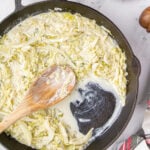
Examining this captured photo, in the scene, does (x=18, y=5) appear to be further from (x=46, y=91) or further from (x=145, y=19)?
(x=145, y=19)

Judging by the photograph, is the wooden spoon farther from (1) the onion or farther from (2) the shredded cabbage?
(1) the onion

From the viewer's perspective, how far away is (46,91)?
156 cm

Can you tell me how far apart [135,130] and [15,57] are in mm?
444

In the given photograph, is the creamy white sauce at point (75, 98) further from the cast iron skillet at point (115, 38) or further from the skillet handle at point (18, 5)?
the skillet handle at point (18, 5)

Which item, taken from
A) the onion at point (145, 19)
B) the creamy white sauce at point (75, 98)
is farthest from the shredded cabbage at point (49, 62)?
the onion at point (145, 19)

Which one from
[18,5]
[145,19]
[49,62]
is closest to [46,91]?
[49,62]

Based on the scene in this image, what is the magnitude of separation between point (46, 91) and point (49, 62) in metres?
0.10

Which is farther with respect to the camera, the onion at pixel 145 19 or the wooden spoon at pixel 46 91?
the onion at pixel 145 19

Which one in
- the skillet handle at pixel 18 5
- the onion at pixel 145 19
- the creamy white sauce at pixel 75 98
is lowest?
the creamy white sauce at pixel 75 98

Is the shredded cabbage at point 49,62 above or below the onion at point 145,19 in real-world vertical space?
below

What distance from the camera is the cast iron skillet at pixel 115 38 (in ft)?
5.26

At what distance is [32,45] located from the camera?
1.61 m

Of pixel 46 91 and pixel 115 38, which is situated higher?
pixel 115 38

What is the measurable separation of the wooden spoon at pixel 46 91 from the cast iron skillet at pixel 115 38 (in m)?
0.11
